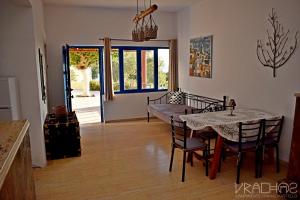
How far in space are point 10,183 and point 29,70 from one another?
245 centimetres

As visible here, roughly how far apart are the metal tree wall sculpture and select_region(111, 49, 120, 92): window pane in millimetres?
3648

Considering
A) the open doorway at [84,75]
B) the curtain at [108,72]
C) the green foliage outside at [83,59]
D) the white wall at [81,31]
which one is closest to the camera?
the white wall at [81,31]

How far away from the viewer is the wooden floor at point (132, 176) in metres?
2.89

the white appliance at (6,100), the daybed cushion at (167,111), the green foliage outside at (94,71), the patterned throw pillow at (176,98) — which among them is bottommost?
the daybed cushion at (167,111)

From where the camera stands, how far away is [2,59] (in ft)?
11.0

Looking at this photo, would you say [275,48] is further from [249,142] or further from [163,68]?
[163,68]

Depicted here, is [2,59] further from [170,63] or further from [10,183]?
[170,63]

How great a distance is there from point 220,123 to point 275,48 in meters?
1.47

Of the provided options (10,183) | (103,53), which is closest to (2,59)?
(10,183)

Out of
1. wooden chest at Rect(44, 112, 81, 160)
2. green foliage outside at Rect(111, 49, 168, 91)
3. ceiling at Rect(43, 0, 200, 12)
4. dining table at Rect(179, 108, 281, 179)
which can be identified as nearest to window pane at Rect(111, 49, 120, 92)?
green foliage outside at Rect(111, 49, 168, 91)

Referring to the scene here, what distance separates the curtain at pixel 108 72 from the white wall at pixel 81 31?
0.23m

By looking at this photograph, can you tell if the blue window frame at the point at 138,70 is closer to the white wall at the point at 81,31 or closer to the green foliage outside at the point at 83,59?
the white wall at the point at 81,31

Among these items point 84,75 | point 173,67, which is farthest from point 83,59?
point 173,67

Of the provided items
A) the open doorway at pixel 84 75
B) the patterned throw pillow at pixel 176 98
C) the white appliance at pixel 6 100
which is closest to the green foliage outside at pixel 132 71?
the patterned throw pillow at pixel 176 98
